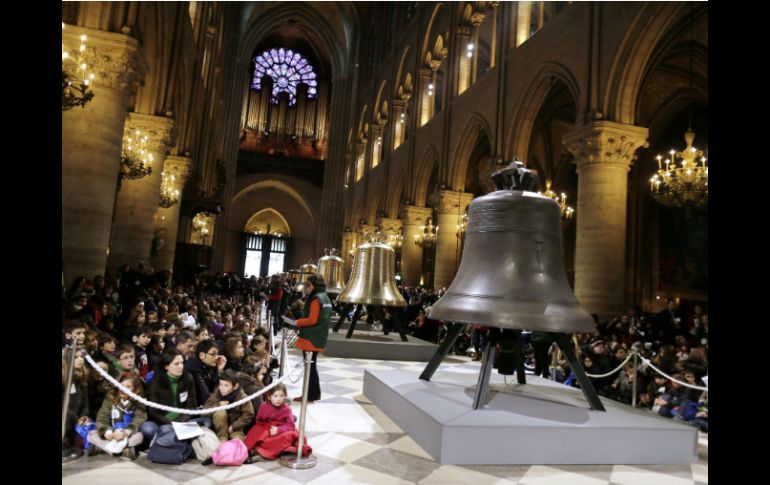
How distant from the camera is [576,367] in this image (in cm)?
381

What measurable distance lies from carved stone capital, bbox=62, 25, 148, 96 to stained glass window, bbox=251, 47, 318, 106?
35.2m

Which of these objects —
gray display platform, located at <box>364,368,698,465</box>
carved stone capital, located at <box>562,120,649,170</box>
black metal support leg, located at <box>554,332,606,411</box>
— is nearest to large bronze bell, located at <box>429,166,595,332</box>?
black metal support leg, located at <box>554,332,606,411</box>

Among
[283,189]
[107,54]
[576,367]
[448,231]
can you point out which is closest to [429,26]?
[448,231]

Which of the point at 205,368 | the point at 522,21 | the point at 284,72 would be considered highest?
the point at 284,72

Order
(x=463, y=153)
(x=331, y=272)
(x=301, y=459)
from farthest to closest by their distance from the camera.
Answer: (x=463, y=153) → (x=331, y=272) → (x=301, y=459)

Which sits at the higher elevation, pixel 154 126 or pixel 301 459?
pixel 154 126

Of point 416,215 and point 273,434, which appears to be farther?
point 416,215

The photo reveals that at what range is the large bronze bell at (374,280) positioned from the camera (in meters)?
8.05

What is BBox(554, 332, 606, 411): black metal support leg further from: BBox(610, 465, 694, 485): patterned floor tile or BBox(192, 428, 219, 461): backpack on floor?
BBox(192, 428, 219, 461): backpack on floor

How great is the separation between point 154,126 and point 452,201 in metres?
9.20

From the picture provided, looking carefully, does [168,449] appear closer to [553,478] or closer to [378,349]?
[553,478]

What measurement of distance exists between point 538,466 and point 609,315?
7.06m

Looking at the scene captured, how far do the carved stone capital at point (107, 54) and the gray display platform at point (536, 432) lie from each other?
7125 millimetres

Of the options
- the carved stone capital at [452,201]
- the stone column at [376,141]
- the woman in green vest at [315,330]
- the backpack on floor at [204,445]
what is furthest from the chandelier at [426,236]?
the backpack on floor at [204,445]
